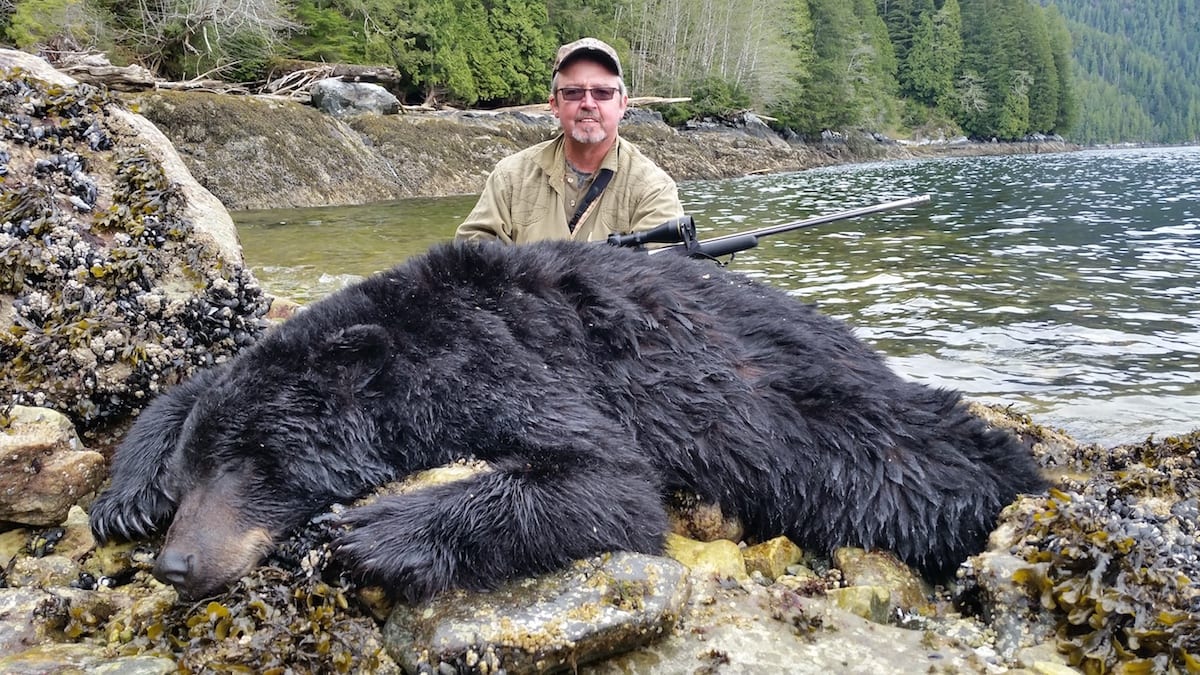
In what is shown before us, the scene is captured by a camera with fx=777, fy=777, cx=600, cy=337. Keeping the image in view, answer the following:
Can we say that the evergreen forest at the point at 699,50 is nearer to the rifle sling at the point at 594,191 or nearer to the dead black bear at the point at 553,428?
the rifle sling at the point at 594,191

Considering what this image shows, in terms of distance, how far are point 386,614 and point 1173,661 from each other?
2.07 metres

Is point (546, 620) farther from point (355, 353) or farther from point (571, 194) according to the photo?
point (571, 194)

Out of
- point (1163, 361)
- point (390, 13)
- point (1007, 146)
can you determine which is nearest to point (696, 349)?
point (1163, 361)

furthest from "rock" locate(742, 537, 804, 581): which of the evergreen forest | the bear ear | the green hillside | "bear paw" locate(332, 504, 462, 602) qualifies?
the green hillside

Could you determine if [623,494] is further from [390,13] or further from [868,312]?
[390,13]

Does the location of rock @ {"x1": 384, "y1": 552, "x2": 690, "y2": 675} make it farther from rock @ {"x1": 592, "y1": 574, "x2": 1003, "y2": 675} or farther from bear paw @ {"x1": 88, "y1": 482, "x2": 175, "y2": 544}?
bear paw @ {"x1": 88, "y1": 482, "x2": 175, "y2": 544}

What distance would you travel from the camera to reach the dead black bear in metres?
2.28

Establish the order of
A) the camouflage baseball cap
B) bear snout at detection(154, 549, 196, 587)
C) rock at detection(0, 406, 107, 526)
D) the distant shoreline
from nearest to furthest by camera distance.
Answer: bear snout at detection(154, 549, 196, 587), rock at detection(0, 406, 107, 526), the camouflage baseball cap, the distant shoreline

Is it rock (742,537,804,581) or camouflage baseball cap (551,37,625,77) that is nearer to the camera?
rock (742,537,804,581)

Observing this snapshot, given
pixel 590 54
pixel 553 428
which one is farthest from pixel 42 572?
pixel 590 54

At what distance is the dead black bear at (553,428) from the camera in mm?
2283

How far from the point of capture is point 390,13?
28750 millimetres

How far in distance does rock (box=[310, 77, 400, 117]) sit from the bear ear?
20.6m

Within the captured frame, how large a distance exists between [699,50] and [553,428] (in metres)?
53.4
